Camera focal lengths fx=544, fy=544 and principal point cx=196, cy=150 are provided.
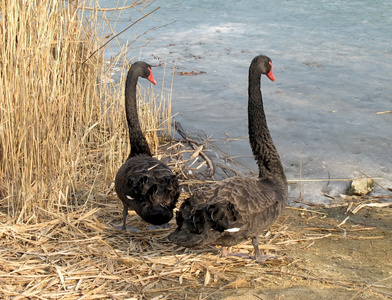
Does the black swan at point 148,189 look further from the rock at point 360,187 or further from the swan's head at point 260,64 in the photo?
the rock at point 360,187

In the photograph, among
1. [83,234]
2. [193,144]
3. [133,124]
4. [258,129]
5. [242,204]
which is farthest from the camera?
[193,144]

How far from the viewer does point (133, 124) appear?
14.5ft

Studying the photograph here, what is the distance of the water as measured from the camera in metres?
5.04

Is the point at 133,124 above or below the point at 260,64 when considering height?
below

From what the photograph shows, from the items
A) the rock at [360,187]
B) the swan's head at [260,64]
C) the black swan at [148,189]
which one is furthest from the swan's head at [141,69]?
the rock at [360,187]

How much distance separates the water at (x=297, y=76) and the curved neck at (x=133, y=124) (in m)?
0.58

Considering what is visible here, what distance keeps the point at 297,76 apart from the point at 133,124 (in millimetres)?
3275

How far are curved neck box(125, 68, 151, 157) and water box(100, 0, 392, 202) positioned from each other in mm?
584

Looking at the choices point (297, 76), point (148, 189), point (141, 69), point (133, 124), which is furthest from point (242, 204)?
point (297, 76)

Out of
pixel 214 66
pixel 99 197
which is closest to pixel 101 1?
pixel 214 66

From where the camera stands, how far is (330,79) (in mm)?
6969

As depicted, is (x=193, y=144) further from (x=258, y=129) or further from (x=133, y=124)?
(x=258, y=129)

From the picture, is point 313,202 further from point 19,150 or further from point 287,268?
point 19,150

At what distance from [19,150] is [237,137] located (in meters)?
2.46
